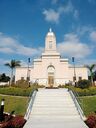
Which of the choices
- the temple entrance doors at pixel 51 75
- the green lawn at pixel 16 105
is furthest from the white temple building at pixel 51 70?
the green lawn at pixel 16 105

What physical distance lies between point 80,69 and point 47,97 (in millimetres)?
25990

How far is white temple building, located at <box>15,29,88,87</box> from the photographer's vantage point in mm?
46875

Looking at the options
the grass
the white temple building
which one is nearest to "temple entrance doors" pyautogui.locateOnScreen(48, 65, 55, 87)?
the white temple building

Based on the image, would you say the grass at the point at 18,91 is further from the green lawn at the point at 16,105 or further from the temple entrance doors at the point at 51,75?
the temple entrance doors at the point at 51,75

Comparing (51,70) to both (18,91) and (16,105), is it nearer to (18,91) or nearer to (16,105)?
(18,91)

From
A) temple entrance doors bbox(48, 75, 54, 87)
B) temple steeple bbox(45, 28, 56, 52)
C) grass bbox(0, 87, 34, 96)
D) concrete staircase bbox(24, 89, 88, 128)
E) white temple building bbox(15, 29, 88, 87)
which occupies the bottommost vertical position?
concrete staircase bbox(24, 89, 88, 128)

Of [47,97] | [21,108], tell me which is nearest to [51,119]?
[21,108]

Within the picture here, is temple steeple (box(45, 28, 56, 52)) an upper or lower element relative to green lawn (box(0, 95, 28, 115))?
upper

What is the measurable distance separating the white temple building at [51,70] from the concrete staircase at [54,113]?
22.9 m

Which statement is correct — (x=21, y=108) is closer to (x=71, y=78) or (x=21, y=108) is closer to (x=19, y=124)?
(x=19, y=124)

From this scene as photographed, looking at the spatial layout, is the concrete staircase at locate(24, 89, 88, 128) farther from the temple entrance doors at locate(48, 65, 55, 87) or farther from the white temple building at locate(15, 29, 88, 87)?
the white temple building at locate(15, 29, 88, 87)

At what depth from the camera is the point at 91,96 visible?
2588 cm

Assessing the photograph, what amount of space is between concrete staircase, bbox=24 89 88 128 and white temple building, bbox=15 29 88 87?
75.2ft

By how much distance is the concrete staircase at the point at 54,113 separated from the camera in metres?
13.8
